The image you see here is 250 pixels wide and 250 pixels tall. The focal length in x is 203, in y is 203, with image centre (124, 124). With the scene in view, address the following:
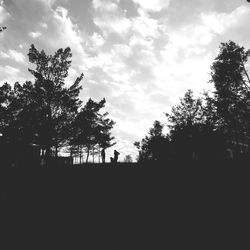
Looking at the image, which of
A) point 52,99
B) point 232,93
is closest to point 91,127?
point 52,99

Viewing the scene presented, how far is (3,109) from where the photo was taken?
32.1 m

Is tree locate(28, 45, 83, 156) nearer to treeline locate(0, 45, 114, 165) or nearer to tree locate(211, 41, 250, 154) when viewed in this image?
treeline locate(0, 45, 114, 165)

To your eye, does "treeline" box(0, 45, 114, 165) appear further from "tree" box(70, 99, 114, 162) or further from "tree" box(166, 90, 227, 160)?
"tree" box(166, 90, 227, 160)

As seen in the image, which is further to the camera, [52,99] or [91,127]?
[91,127]

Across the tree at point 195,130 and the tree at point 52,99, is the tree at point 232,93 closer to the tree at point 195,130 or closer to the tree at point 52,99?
the tree at point 195,130

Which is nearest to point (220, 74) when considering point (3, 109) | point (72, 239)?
point (72, 239)

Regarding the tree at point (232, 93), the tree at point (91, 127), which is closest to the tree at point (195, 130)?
the tree at point (232, 93)

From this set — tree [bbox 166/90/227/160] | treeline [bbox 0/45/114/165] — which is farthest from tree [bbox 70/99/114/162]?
tree [bbox 166/90/227/160]

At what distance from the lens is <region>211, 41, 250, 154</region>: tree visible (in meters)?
24.1

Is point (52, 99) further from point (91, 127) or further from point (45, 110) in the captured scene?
point (91, 127)

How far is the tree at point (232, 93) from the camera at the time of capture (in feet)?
79.2

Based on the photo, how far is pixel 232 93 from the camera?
25062 mm

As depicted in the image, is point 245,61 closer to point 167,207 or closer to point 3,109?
point 167,207

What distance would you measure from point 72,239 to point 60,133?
23.9m
